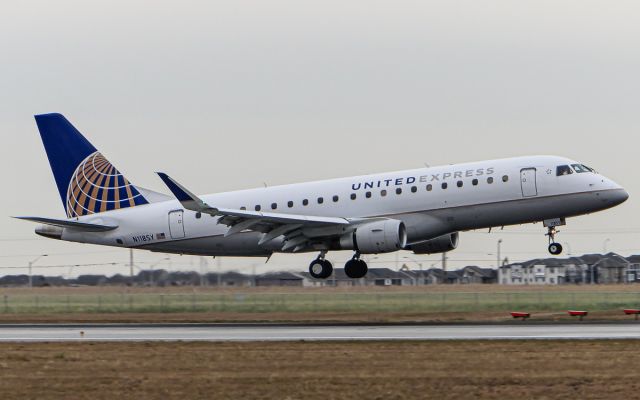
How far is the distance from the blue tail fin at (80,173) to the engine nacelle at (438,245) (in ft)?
42.2

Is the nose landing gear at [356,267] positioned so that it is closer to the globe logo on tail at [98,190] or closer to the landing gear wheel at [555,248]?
the landing gear wheel at [555,248]

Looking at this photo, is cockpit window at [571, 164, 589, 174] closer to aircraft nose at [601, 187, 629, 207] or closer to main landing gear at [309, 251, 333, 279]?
aircraft nose at [601, 187, 629, 207]

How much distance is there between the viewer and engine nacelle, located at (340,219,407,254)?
1747 inches

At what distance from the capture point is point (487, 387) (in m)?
22.5

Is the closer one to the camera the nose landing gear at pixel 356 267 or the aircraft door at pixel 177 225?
the nose landing gear at pixel 356 267

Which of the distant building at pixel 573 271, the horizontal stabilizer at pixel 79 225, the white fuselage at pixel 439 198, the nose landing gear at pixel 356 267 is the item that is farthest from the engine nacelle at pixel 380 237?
the distant building at pixel 573 271

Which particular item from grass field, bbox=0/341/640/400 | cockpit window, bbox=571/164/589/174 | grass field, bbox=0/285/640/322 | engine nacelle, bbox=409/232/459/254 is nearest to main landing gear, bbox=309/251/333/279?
grass field, bbox=0/285/640/322

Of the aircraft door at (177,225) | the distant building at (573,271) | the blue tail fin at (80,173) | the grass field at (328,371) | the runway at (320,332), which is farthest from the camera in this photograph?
the distant building at (573,271)

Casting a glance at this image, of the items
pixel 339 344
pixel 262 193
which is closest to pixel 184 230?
pixel 262 193

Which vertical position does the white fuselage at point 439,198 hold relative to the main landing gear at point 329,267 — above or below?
above

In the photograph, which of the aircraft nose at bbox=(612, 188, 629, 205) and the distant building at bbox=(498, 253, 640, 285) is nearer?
the aircraft nose at bbox=(612, 188, 629, 205)

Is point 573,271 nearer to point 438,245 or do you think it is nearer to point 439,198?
point 438,245

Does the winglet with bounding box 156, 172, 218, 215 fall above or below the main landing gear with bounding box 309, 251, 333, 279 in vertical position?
above

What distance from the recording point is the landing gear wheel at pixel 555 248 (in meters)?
44.6
